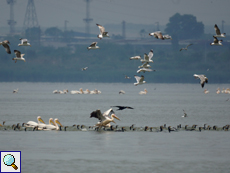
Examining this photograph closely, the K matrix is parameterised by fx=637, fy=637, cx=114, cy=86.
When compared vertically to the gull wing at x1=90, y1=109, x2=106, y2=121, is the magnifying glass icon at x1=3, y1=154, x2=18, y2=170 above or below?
below

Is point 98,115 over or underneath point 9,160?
over

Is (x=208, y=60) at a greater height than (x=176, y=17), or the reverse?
(x=176, y=17)

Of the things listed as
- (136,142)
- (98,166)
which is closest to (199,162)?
(98,166)

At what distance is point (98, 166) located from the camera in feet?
66.4

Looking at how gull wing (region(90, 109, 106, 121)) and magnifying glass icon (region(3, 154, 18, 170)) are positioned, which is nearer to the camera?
magnifying glass icon (region(3, 154, 18, 170))

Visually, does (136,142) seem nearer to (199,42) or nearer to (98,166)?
(98,166)

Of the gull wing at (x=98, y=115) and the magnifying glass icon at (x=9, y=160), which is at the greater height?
the gull wing at (x=98, y=115)

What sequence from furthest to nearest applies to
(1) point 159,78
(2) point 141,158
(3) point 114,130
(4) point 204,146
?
(1) point 159,78, (3) point 114,130, (4) point 204,146, (2) point 141,158

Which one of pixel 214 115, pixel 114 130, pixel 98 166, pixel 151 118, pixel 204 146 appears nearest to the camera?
pixel 98 166

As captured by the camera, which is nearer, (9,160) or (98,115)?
(9,160)

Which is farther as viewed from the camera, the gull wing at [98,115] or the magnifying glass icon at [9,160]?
the gull wing at [98,115]

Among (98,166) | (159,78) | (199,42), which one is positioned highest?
(199,42)

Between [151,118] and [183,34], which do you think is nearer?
[151,118]

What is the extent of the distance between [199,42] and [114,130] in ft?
547
